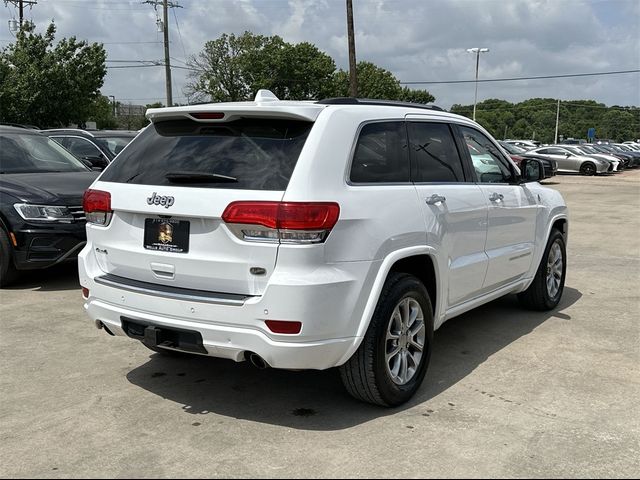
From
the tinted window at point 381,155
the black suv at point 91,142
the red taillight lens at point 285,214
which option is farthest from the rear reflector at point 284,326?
Result: the black suv at point 91,142

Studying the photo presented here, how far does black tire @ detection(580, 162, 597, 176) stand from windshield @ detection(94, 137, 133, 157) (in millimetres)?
26798

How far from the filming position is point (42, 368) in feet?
15.0

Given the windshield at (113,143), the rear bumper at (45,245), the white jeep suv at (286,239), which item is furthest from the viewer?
the windshield at (113,143)

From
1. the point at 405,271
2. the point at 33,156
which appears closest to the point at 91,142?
the point at 33,156

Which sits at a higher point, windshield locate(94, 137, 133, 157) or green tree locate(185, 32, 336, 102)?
green tree locate(185, 32, 336, 102)

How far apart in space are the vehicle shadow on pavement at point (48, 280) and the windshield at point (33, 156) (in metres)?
1.22

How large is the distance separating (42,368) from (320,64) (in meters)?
67.5

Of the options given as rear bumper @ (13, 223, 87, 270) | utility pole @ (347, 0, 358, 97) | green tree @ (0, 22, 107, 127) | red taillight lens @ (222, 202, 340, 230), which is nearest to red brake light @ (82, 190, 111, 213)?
red taillight lens @ (222, 202, 340, 230)

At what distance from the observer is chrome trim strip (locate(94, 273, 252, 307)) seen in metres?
3.42

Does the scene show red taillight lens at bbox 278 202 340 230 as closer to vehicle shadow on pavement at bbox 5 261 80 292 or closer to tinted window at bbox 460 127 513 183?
tinted window at bbox 460 127 513 183

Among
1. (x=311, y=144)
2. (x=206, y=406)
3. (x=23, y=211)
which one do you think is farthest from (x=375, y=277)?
(x=23, y=211)

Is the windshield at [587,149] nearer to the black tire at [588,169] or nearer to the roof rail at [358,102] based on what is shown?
the black tire at [588,169]

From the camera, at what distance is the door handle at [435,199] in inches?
163

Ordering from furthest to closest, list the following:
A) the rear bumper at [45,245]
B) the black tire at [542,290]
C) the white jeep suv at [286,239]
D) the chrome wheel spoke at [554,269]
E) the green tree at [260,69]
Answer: the green tree at [260,69], the rear bumper at [45,245], the chrome wheel spoke at [554,269], the black tire at [542,290], the white jeep suv at [286,239]
